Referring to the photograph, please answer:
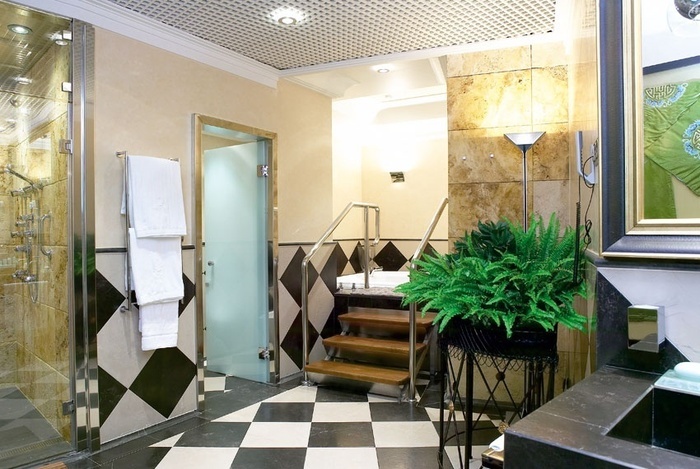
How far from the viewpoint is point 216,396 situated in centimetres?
337

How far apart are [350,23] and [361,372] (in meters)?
2.30

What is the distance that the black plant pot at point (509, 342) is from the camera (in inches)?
66.9

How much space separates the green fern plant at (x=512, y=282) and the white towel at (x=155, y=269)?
63.7 inches

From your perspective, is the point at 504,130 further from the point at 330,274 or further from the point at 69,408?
the point at 69,408

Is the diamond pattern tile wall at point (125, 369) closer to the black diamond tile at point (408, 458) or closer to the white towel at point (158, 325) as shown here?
the white towel at point (158, 325)

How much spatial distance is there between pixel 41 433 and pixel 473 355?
7.44 feet

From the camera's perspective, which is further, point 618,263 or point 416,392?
point 416,392

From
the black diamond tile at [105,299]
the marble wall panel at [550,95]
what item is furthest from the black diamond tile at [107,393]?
the marble wall panel at [550,95]

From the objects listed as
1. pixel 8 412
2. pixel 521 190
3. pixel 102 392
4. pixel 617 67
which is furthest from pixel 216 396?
pixel 617 67

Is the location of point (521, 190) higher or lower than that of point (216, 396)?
higher

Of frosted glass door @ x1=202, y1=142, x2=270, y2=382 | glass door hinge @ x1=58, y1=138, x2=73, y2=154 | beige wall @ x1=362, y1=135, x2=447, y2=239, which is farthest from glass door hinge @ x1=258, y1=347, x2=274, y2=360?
beige wall @ x1=362, y1=135, x2=447, y2=239

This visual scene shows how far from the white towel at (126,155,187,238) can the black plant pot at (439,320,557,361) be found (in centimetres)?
176

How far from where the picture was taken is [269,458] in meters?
2.41

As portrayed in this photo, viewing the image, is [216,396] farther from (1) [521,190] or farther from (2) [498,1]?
(2) [498,1]
